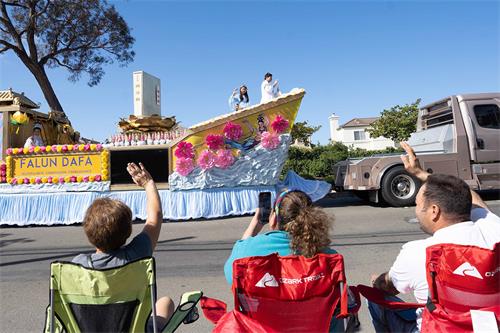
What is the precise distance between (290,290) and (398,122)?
Answer: 123ft

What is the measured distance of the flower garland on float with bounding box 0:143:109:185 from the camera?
1018cm

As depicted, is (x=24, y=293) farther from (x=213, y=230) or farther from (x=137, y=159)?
(x=137, y=159)

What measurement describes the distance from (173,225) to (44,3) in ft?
54.3

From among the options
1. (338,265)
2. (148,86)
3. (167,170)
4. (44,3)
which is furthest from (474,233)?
(44,3)

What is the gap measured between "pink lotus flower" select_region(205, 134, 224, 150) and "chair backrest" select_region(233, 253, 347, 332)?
820 cm

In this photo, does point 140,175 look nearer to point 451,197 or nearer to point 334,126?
point 451,197

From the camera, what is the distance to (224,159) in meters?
9.83

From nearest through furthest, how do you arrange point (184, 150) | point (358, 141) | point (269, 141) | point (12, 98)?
point (184, 150)
point (269, 141)
point (12, 98)
point (358, 141)

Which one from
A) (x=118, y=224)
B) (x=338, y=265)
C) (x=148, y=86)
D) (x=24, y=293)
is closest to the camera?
(x=338, y=265)

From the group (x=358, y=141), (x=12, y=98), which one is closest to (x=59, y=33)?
(x=12, y=98)

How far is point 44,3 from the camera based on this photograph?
18.9 meters

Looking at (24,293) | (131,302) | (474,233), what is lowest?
(24,293)

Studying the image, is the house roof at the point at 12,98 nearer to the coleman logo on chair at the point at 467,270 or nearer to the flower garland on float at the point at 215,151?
the flower garland on float at the point at 215,151

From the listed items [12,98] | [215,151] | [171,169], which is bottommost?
[171,169]
